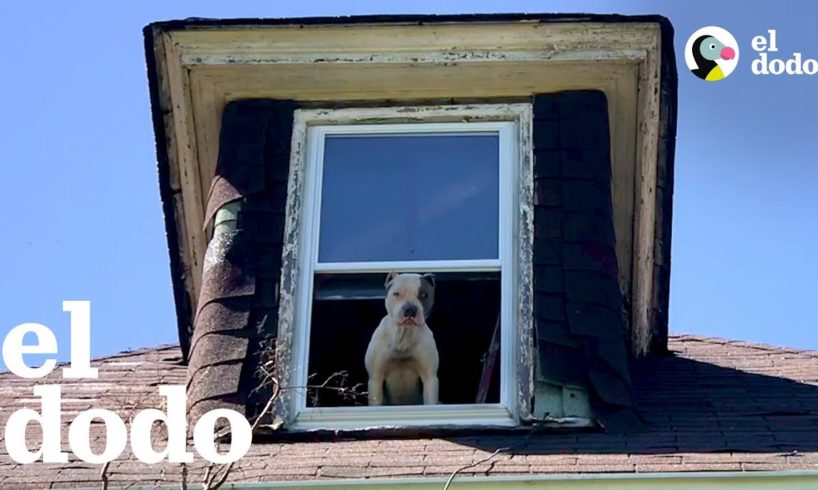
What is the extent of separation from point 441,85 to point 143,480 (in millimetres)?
2549

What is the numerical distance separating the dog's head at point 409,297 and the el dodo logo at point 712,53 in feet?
7.53

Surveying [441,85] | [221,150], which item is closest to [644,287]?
[441,85]

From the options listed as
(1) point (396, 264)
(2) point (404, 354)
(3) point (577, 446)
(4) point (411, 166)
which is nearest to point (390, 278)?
(1) point (396, 264)

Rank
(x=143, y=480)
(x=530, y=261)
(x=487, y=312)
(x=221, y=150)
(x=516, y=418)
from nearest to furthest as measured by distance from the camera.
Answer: (x=143, y=480) → (x=516, y=418) → (x=530, y=261) → (x=221, y=150) → (x=487, y=312)

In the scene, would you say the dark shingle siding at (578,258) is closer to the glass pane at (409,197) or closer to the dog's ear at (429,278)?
the glass pane at (409,197)

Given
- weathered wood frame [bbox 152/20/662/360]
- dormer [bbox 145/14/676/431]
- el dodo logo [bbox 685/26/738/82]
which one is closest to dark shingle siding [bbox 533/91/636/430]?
dormer [bbox 145/14/676/431]

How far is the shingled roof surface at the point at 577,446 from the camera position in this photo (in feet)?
21.6

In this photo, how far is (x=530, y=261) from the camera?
25.7 feet

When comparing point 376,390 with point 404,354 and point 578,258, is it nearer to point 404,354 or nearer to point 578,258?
point 404,354

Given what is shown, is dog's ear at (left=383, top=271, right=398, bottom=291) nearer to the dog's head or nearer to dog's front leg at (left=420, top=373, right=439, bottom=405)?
the dog's head

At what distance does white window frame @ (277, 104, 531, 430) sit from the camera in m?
7.28

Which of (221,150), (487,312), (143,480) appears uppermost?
(221,150)

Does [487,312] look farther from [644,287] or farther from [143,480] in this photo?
[143,480]

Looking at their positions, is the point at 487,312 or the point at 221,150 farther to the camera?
the point at 487,312
